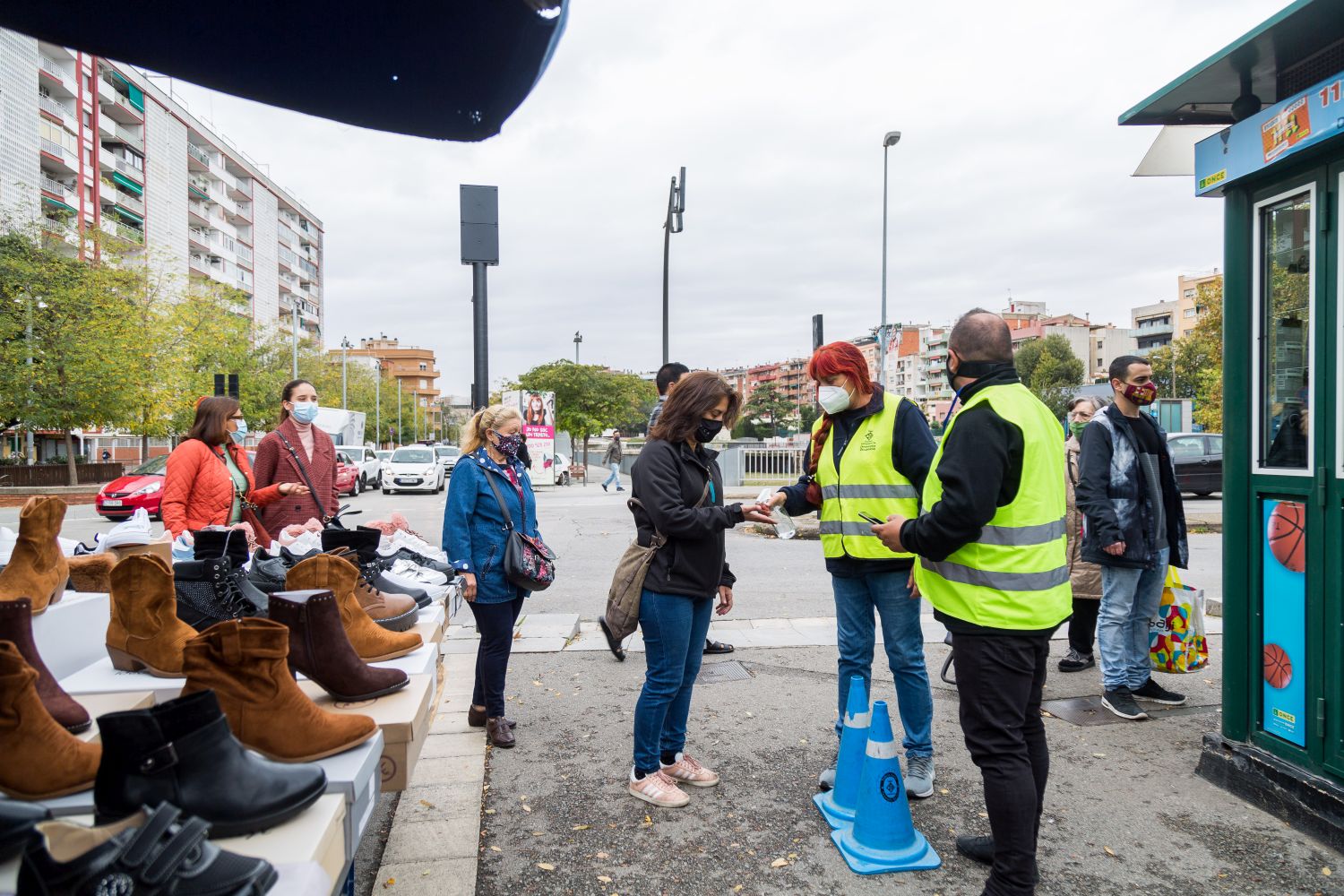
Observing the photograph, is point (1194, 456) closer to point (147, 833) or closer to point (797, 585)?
point (797, 585)

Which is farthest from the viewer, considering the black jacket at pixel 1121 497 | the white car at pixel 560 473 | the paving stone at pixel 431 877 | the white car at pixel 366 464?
the white car at pixel 560 473

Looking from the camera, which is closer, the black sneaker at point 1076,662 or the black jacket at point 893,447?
the black jacket at point 893,447

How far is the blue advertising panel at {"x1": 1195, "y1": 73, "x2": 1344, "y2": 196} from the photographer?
3.19 m

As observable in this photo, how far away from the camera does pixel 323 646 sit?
88.7 inches

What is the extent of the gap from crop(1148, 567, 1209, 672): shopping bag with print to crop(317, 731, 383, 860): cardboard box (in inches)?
177

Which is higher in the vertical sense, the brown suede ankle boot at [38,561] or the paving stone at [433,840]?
the brown suede ankle boot at [38,561]

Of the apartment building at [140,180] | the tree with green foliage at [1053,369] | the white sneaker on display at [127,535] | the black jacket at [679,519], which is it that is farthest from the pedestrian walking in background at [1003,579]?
the tree with green foliage at [1053,369]

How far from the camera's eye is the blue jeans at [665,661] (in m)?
3.47

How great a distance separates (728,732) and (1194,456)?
67.1ft

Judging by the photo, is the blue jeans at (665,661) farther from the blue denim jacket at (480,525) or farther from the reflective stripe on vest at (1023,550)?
the reflective stripe on vest at (1023,550)

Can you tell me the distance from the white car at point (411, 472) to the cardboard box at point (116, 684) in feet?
80.8

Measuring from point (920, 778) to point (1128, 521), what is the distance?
2037 millimetres

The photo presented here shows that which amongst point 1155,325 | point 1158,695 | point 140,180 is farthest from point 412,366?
point 1158,695

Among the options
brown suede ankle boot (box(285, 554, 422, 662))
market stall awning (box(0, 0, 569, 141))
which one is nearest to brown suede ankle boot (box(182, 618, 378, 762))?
brown suede ankle boot (box(285, 554, 422, 662))
